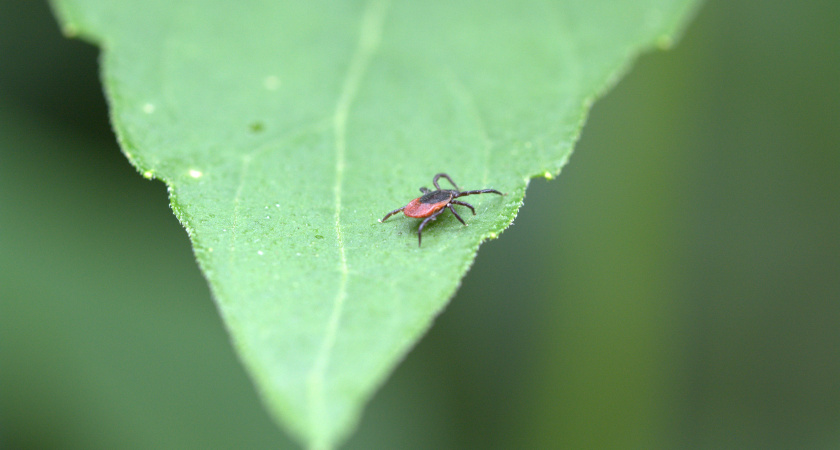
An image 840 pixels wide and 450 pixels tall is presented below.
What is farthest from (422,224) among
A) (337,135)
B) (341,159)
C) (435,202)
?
(337,135)

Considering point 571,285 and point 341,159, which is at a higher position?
point 341,159

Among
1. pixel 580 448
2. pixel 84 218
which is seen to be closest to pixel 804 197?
pixel 580 448

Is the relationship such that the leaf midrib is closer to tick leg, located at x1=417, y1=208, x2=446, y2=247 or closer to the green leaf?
the green leaf

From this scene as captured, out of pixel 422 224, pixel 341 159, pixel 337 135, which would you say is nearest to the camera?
pixel 422 224

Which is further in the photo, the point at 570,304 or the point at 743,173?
the point at 743,173

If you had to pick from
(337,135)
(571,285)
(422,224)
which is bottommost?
(422,224)

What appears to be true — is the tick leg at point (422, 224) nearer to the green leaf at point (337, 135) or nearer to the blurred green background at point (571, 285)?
the green leaf at point (337, 135)

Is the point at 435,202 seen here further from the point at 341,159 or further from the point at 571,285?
the point at 571,285

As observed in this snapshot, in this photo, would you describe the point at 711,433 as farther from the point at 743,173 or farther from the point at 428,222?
the point at 428,222
